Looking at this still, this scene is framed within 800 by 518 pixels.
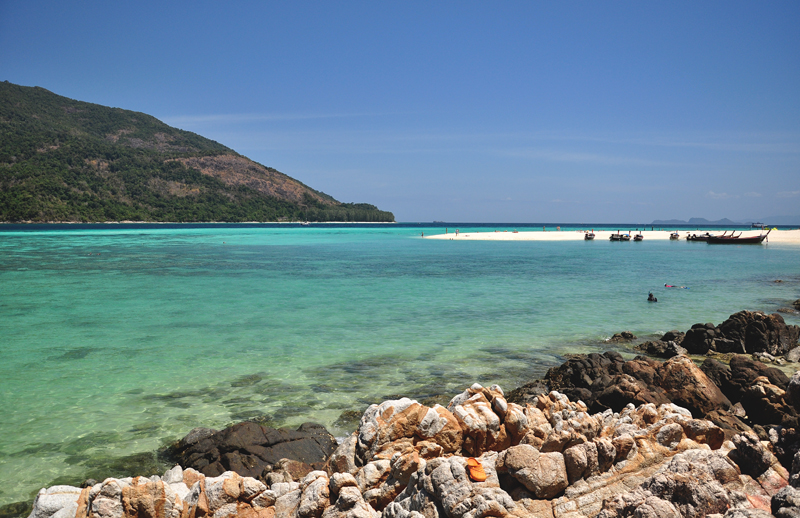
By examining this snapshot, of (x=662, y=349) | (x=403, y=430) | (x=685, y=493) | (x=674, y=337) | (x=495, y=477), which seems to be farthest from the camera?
(x=674, y=337)

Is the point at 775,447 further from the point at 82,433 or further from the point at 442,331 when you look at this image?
the point at 442,331

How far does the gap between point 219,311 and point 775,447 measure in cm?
1819

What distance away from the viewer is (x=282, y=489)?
5.23 m

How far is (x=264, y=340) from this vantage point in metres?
14.7

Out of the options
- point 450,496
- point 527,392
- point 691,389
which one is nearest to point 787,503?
point 450,496

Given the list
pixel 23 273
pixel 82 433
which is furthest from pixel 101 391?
pixel 23 273

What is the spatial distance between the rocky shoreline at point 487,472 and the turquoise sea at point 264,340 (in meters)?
2.15

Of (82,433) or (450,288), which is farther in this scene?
(450,288)

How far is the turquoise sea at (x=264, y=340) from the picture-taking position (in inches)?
339

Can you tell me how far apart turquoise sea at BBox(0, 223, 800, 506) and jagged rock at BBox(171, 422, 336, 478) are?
0.75 metres

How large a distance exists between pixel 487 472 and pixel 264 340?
11.1 metres

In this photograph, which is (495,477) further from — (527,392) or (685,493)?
(527,392)

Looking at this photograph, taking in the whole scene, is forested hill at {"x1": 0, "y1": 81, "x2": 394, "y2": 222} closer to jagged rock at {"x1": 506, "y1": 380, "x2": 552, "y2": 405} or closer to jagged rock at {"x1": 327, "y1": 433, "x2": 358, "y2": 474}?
jagged rock at {"x1": 506, "y1": 380, "x2": 552, "y2": 405}

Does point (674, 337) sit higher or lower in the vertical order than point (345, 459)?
lower
